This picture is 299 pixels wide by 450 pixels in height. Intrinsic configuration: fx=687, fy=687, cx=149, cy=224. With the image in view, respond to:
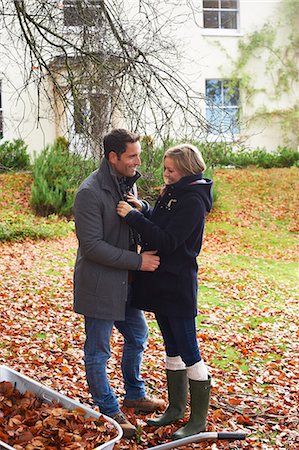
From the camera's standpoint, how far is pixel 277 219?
15.4 meters

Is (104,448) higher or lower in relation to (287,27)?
lower

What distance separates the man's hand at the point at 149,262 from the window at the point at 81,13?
2.50 meters

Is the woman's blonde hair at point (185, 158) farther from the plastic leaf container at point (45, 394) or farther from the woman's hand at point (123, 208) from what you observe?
the plastic leaf container at point (45, 394)

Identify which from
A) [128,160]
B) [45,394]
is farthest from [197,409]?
[128,160]

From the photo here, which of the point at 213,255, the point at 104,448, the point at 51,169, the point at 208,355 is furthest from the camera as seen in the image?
the point at 51,169

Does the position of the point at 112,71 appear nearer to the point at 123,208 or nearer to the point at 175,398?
the point at 123,208

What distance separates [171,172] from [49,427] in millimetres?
1570

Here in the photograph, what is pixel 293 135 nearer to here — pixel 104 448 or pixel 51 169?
pixel 51 169

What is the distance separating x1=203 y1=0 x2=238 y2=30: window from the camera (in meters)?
20.5

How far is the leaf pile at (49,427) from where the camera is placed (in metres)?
Answer: 3.38

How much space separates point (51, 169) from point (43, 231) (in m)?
2.93

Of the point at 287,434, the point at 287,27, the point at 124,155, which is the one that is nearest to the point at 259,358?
the point at 287,434

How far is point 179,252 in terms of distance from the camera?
4012 millimetres

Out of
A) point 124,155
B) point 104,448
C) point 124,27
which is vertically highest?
point 124,27
